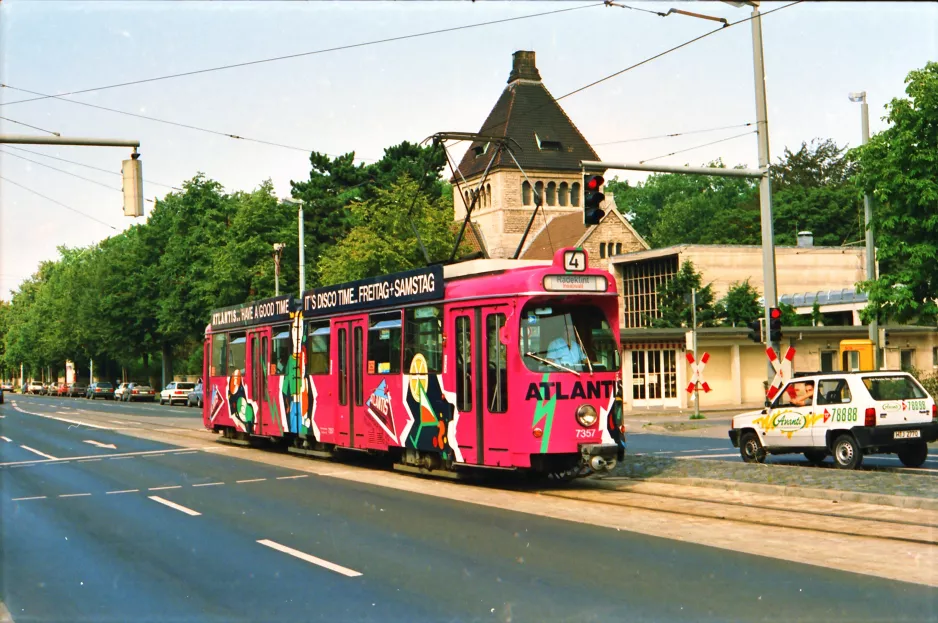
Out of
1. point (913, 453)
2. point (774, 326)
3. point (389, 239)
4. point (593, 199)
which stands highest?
point (389, 239)

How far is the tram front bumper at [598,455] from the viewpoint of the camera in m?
14.8

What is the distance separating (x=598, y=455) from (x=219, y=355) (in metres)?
14.8

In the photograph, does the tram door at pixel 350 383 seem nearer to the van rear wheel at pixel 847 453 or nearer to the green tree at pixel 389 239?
the van rear wheel at pixel 847 453

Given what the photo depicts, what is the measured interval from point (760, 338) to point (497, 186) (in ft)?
254

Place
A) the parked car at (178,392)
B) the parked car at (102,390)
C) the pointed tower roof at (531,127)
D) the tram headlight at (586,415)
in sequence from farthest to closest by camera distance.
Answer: the pointed tower roof at (531,127)
the parked car at (102,390)
the parked car at (178,392)
the tram headlight at (586,415)

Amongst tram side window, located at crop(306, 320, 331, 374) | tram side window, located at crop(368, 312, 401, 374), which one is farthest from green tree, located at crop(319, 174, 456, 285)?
tram side window, located at crop(368, 312, 401, 374)

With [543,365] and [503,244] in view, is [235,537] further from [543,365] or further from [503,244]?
[503,244]

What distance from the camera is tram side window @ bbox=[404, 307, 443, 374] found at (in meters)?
16.6

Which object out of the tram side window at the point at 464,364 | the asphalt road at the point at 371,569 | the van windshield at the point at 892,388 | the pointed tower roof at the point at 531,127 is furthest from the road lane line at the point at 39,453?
the pointed tower roof at the point at 531,127

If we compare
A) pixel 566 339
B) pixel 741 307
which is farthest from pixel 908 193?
pixel 741 307

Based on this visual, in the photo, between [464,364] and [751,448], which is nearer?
[464,364]

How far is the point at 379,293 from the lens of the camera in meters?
18.7

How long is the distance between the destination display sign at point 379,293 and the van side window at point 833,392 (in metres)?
7.01

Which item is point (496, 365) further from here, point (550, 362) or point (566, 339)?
point (566, 339)
